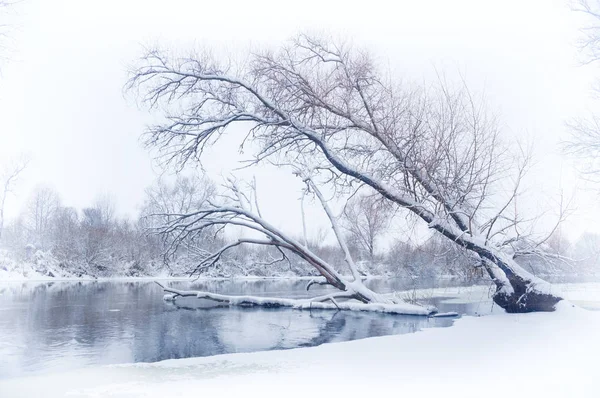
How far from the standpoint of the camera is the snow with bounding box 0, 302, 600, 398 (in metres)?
4.87

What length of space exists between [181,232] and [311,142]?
4.57 m

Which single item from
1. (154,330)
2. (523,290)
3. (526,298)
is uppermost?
(523,290)

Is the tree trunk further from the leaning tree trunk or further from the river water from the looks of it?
the river water

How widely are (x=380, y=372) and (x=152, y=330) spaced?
6.16 meters

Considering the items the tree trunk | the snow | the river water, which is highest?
the tree trunk

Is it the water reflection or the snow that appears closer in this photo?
the snow

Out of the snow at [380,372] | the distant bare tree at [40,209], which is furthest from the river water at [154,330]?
the distant bare tree at [40,209]

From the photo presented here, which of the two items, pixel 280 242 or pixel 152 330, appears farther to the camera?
pixel 280 242

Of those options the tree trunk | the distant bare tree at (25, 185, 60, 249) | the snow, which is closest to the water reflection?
the snow

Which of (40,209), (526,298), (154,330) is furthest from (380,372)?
(40,209)

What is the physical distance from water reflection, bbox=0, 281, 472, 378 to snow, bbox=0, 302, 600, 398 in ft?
4.03

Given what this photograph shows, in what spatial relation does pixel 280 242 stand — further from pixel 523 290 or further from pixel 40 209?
pixel 40 209

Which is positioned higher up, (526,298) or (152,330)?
(526,298)

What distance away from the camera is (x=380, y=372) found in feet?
18.7
